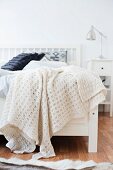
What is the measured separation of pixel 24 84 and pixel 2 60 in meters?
2.26

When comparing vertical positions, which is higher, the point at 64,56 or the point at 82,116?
the point at 64,56

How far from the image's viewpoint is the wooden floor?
214 cm

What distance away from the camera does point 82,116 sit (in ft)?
7.23

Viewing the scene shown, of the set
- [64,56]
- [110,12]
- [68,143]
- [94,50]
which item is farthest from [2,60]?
[68,143]

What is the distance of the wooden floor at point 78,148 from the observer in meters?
2.14

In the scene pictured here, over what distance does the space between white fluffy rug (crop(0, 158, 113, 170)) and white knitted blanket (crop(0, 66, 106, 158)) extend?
19 centimetres

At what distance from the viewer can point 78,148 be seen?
7.91 feet

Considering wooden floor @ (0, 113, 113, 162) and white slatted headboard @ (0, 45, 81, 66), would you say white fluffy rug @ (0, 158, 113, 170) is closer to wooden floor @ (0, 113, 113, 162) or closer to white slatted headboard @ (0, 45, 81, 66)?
wooden floor @ (0, 113, 113, 162)

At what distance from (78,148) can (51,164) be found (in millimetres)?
528

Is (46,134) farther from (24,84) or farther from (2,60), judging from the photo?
(2,60)

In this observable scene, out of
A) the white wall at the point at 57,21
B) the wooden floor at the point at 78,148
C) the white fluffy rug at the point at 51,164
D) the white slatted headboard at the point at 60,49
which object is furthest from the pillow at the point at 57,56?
the white fluffy rug at the point at 51,164

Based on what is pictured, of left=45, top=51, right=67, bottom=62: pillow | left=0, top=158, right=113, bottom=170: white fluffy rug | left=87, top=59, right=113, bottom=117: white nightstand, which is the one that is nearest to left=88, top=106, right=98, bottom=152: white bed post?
left=0, top=158, right=113, bottom=170: white fluffy rug

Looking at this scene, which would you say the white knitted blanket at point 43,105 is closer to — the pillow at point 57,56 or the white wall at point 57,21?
the pillow at point 57,56

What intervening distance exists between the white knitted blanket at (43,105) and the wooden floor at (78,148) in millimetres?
97
